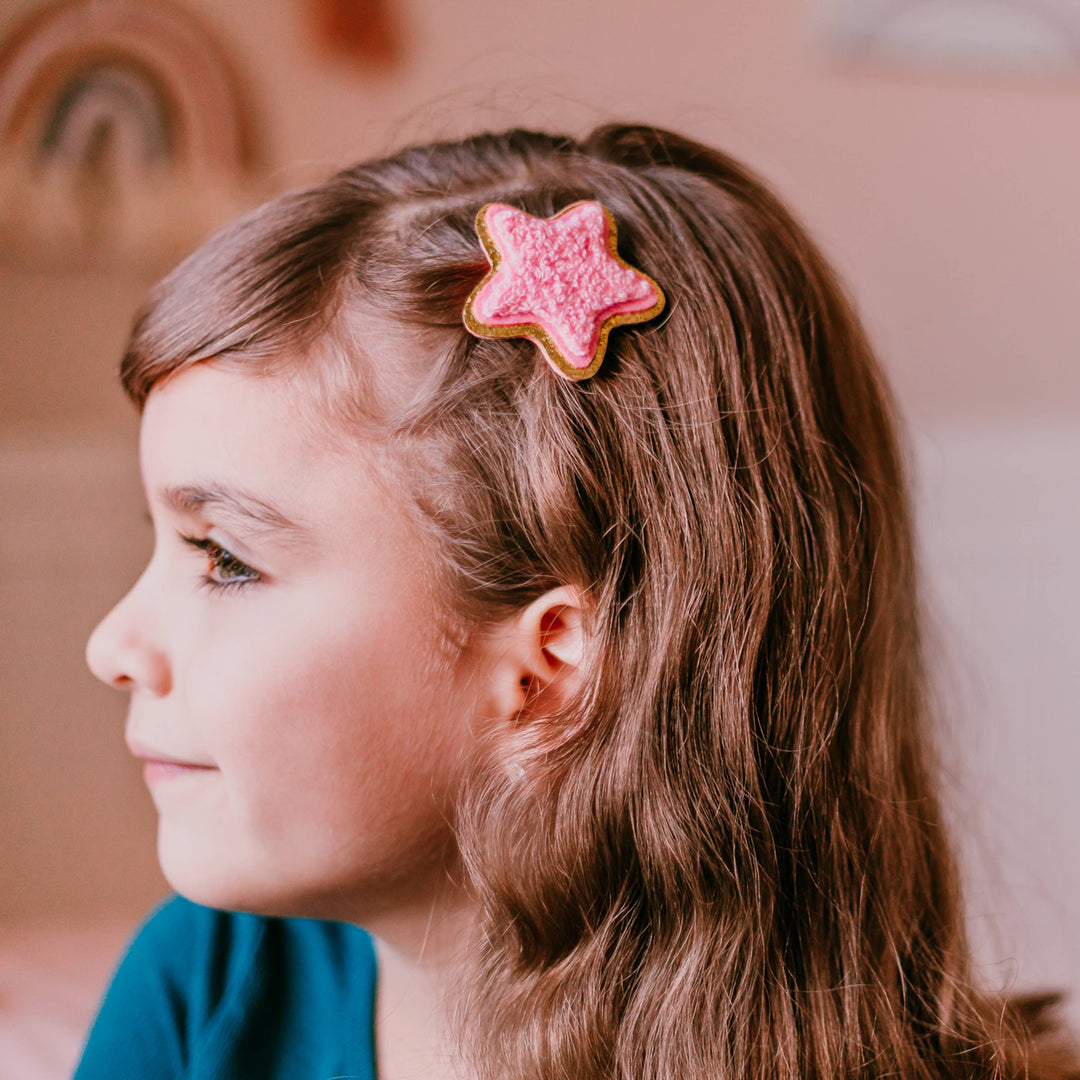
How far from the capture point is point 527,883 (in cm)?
52

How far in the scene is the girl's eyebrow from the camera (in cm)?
51

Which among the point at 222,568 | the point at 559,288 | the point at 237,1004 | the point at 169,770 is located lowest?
the point at 237,1004

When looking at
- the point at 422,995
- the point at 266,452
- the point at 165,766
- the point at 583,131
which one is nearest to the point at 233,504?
the point at 266,452

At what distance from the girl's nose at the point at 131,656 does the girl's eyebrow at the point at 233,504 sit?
0.07m

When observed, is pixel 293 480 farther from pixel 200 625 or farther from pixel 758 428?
pixel 758 428

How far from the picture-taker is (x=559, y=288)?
1.67ft

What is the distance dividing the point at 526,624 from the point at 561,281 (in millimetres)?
170

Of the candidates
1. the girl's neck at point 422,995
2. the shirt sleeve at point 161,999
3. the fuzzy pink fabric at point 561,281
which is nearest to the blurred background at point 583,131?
the shirt sleeve at point 161,999

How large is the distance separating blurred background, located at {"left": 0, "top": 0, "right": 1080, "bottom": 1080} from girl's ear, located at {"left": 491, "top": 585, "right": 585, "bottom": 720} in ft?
1.97

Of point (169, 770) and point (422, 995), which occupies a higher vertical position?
point (169, 770)

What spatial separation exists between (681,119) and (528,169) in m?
0.77

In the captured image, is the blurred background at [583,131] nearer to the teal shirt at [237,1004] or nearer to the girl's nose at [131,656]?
the teal shirt at [237,1004]

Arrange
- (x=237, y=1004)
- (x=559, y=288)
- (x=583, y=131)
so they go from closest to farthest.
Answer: (x=559, y=288)
(x=237, y=1004)
(x=583, y=131)

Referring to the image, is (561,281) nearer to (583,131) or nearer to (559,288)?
(559,288)
